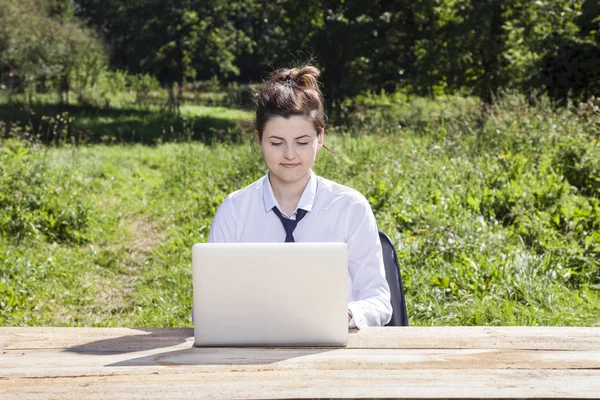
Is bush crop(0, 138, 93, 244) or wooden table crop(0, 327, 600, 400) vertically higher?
wooden table crop(0, 327, 600, 400)

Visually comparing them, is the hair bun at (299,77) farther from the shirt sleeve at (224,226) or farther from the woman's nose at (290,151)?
the shirt sleeve at (224,226)

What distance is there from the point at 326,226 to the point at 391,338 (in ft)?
2.26

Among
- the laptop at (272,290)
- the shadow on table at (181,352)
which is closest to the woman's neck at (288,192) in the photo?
the shadow on table at (181,352)

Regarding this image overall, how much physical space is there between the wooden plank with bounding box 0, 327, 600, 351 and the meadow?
4.37 feet

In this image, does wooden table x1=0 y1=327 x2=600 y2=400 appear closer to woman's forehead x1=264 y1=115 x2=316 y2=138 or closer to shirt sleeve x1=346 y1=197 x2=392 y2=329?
shirt sleeve x1=346 y1=197 x2=392 y2=329

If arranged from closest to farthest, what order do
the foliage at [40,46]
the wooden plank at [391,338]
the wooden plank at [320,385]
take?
the wooden plank at [320,385]
the wooden plank at [391,338]
the foliage at [40,46]

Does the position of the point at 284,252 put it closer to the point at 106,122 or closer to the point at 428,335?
the point at 428,335

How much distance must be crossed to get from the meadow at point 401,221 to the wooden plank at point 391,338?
133 centimetres

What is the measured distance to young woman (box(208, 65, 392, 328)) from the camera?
262 centimetres

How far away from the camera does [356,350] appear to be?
199cm

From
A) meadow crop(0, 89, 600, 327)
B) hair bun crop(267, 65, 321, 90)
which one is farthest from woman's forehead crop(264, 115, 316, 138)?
meadow crop(0, 89, 600, 327)

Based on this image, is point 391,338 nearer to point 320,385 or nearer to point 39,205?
point 320,385

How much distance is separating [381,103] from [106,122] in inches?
329

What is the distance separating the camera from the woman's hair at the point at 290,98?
2.62 metres
